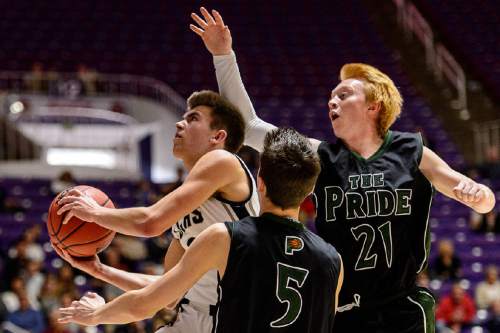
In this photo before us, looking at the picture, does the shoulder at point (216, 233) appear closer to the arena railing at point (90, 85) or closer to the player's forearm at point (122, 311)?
the player's forearm at point (122, 311)

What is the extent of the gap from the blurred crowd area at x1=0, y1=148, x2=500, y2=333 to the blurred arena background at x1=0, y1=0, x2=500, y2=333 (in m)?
0.60

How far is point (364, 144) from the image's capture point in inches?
153

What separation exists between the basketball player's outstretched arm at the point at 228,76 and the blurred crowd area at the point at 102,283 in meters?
4.61

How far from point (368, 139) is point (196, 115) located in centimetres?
76

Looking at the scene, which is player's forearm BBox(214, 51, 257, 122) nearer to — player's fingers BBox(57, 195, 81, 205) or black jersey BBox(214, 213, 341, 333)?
player's fingers BBox(57, 195, 81, 205)

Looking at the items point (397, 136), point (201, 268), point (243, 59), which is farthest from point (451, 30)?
point (201, 268)

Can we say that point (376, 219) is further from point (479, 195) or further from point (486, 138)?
point (486, 138)

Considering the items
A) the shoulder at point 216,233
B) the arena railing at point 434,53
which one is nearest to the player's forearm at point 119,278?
the shoulder at point 216,233

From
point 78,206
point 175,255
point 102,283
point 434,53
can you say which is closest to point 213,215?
point 175,255

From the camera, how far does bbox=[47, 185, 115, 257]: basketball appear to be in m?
3.46

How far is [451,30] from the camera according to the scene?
61.6 ft

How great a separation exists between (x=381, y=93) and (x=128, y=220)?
4.27 feet

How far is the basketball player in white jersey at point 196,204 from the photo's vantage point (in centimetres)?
321

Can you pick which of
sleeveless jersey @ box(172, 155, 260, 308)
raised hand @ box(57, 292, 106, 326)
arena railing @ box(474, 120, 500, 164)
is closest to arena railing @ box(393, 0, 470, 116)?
arena railing @ box(474, 120, 500, 164)
